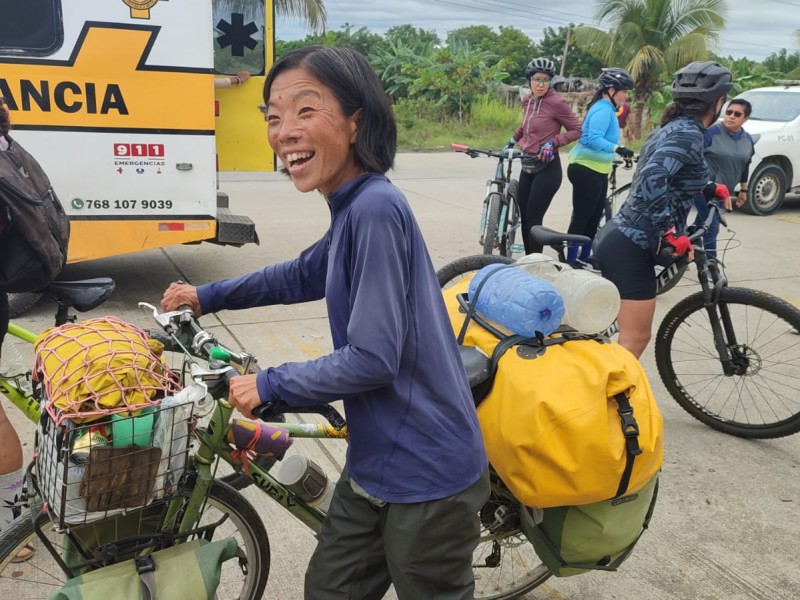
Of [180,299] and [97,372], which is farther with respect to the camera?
[180,299]

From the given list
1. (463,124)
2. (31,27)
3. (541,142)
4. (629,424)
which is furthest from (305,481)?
(463,124)

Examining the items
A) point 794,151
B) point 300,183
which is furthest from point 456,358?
point 794,151

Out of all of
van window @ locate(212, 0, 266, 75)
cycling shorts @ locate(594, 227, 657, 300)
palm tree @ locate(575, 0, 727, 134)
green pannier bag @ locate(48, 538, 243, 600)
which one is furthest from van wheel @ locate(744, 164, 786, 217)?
palm tree @ locate(575, 0, 727, 134)

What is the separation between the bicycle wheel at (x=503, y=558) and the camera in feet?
7.82

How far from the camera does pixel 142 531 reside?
198 centimetres

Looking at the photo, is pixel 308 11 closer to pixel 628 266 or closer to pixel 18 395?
pixel 628 266

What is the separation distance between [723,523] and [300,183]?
262 centimetres

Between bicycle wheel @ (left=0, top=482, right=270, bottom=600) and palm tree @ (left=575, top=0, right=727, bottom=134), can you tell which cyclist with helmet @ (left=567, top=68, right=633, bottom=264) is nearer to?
bicycle wheel @ (left=0, top=482, right=270, bottom=600)

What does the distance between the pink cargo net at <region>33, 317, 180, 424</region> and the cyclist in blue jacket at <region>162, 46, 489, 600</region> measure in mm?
211

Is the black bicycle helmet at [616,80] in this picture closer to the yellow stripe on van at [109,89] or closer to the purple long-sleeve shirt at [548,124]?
the purple long-sleeve shirt at [548,124]

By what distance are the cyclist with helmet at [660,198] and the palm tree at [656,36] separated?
71.1 ft

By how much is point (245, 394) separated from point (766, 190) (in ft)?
37.7

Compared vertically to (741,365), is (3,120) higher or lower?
higher

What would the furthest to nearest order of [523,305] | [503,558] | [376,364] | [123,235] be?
[123,235]
[503,558]
[523,305]
[376,364]
